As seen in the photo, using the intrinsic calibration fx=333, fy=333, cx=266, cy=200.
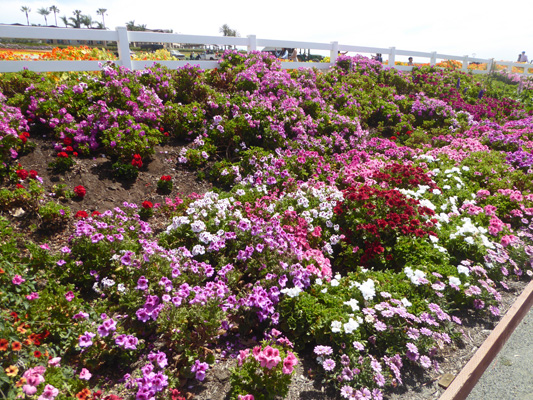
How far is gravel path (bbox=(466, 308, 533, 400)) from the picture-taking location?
3.16m

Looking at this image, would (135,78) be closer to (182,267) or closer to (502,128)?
(182,267)

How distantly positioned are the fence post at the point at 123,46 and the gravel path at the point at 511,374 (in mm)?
8357

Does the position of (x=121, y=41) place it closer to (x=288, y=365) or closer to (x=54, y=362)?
(x=54, y=362)

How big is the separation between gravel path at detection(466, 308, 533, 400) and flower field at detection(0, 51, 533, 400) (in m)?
0.46

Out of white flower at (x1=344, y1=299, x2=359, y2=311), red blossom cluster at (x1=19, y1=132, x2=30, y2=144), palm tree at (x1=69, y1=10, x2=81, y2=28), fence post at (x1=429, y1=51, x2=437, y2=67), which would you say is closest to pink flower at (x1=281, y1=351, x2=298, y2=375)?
white flower at (x1=344, y1=299, x2=359, y2=311)

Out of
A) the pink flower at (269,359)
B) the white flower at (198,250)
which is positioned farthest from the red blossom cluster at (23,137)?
the pink flower at (269,359)

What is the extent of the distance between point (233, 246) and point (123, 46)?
5.92 metres

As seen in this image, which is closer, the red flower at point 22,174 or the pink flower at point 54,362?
the pink flower at point 54,362

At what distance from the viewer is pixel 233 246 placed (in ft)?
13.4

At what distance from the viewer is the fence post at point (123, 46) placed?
7.41m

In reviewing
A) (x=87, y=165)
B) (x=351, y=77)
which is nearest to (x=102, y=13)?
(x=351, y=77)

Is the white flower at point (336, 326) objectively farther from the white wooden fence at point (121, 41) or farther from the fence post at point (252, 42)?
the fence post at point (252, 42)

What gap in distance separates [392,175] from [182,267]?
425cm

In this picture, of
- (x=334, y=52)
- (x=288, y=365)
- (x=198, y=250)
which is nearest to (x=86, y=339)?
(x=198, y=250)
